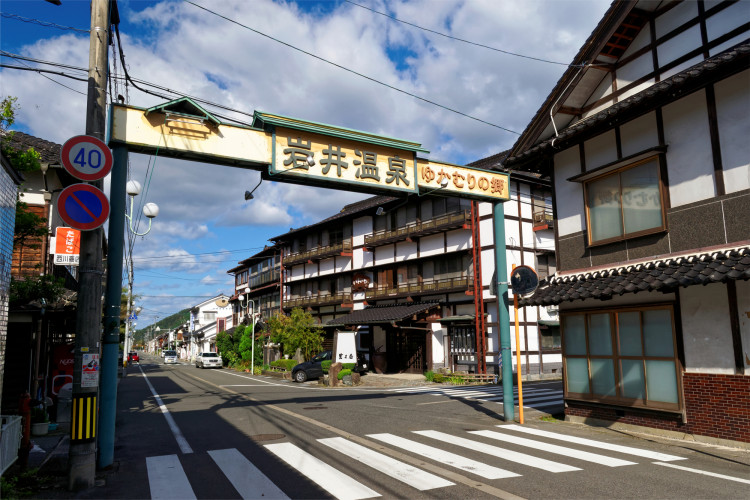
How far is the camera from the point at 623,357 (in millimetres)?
10945

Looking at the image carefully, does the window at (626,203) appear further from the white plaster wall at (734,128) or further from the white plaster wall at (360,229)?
the white plaster wall at (360,229)

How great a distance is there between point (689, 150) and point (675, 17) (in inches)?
129

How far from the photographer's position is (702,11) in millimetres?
10336

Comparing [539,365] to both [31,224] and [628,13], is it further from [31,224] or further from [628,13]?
[31,224]

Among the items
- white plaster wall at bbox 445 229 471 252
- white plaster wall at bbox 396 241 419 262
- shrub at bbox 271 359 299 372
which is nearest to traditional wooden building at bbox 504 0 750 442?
white plaster wall at bbox 445 229 471 252

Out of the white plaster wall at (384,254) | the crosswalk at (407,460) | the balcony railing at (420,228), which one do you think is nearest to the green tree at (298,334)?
the white plaster wall at (384,254)

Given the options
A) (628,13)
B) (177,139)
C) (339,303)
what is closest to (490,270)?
(339,303)

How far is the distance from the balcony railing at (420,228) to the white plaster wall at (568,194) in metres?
15.1

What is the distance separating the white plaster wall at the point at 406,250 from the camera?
1280 inches

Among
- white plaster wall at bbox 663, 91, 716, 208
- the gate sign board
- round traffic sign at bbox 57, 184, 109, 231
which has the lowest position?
round traffic sign at bbox 57, 184, 109, 231

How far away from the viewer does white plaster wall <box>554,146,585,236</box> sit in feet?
41.0

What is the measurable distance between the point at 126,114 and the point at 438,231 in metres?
22.9

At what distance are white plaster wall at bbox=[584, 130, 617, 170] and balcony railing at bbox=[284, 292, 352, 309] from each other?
27.4 meters

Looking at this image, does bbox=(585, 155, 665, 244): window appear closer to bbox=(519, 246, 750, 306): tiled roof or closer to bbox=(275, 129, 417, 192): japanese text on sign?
bbox=(519, 246, 750, 306): tiled roof
